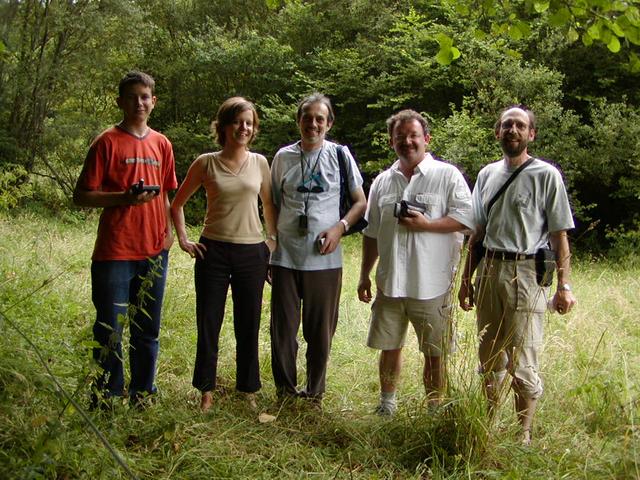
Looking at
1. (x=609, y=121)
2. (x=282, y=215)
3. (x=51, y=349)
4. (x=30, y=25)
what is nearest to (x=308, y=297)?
(x=282, y=215)

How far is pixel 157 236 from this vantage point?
324 cm

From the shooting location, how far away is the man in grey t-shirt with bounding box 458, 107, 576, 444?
311 centimetres

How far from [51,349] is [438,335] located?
235 cm

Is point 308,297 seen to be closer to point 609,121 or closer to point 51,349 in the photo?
point 51,349

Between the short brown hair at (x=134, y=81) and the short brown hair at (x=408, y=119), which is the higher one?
the short brown hair at (x=134, y=81)

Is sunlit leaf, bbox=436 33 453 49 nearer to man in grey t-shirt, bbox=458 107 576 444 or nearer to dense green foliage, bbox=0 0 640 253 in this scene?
man in grey t-shirt, bbox=458 107 576 444

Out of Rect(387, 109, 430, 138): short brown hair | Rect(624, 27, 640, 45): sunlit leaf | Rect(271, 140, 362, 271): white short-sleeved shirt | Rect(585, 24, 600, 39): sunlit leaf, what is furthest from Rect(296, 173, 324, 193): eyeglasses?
Rect(624, 27, 640, 45): sunlit leaf

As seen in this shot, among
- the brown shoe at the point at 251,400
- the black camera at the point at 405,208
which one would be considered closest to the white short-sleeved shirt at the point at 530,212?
the black camera at the point at 405,208

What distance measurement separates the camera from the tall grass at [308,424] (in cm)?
255

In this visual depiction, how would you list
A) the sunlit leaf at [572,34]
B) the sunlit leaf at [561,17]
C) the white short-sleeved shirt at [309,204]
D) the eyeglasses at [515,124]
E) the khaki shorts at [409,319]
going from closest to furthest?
the sunlit leaf at [561,17] < the sunlit leaf at [572,34] < the eyeglasses at [515,124] < the khaki shorts at [409,319] < the white short-sleeved shirt at [309,204]

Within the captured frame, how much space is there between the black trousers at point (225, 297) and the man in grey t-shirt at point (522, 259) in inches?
49.5

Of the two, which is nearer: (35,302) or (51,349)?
(51,349)

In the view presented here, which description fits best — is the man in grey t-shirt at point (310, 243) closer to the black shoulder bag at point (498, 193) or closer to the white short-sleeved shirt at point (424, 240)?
the white short-sleeved shirt at point (424, 240)

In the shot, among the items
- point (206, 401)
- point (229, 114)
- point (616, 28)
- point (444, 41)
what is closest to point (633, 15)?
point (616, 28)
